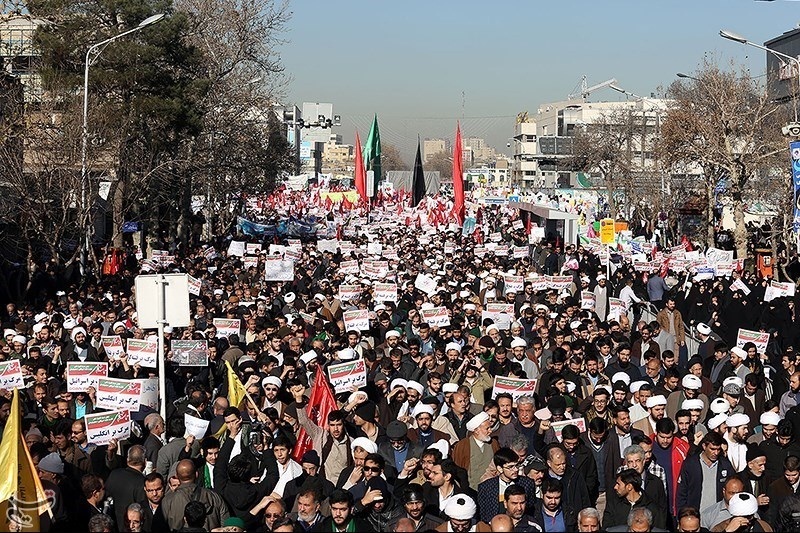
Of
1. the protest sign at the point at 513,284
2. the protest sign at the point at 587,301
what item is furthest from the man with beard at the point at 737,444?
the protest sign at the point at 513,284

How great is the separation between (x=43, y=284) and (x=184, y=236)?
70.5 ft

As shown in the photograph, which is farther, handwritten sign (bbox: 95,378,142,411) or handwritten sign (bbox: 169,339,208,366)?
handwritten sign (bbox: 169,339,208,366)

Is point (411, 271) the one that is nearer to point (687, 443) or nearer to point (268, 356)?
point (268, 356)

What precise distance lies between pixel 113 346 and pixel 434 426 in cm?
567

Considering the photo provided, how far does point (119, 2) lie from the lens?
40562 mm

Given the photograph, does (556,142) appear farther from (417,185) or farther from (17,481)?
(17,481)

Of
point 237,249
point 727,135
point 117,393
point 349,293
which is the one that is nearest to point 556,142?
point 727,135

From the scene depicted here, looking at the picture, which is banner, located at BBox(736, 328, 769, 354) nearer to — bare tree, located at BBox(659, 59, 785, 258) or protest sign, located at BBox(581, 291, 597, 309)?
protest sign, located at BBox(581, 291, 597, 309)

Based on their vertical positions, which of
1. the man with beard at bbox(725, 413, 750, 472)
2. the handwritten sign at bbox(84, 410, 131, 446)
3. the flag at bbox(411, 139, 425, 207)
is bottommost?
the man with beard at bbox(725, 413, 750, 472)

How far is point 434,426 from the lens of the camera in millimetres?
10648

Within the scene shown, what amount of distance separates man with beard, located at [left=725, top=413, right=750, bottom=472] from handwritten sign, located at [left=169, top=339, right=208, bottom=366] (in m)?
6.74

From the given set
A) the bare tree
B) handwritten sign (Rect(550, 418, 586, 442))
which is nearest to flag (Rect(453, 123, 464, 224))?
the bare tree

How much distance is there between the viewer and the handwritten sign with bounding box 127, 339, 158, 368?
14.1 metres

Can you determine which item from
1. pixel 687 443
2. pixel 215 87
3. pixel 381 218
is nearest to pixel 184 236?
pixel 215 87
